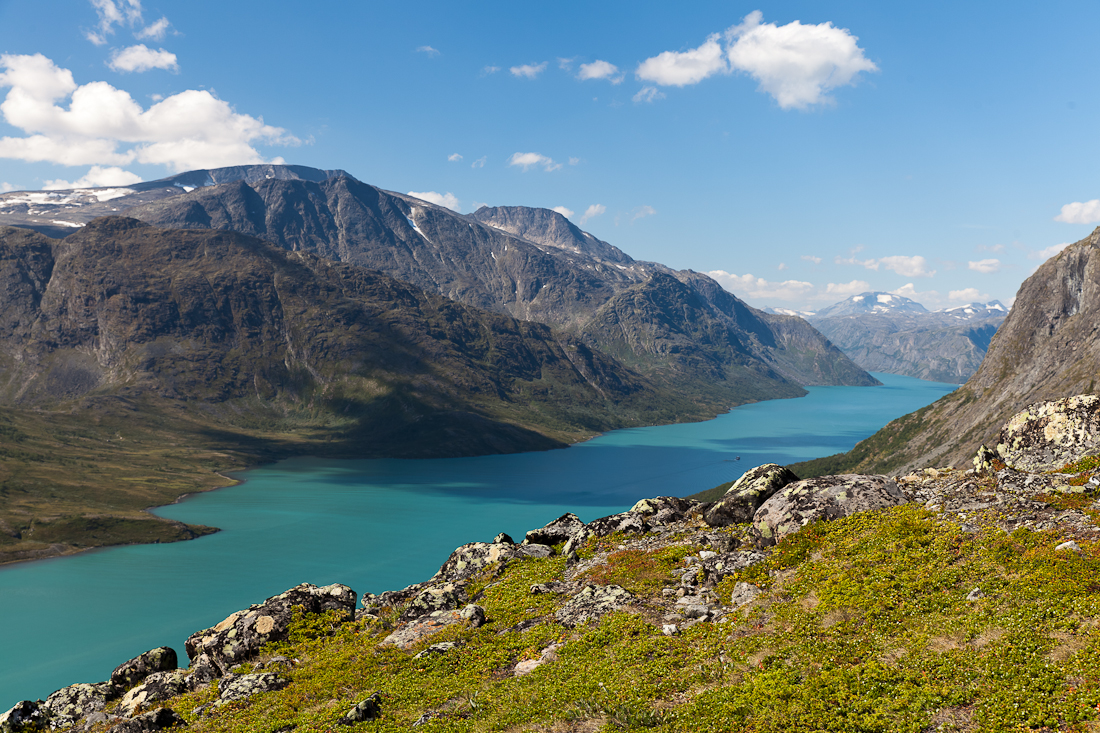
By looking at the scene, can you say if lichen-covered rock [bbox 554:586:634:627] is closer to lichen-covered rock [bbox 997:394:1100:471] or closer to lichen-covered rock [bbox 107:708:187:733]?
lichen-covered rock [bbox 107:708:187:733]

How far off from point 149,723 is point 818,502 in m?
33.0

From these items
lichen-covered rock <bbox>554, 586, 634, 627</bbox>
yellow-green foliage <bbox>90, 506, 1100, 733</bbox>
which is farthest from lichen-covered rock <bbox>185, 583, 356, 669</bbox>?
lichen-covered rock <bbox>554, 586, 634, 627</bbox>

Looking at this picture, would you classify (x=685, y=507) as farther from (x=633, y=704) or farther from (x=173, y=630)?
(x=173, y=630)

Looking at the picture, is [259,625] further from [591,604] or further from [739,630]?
[739,630]

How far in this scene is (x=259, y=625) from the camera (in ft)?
107

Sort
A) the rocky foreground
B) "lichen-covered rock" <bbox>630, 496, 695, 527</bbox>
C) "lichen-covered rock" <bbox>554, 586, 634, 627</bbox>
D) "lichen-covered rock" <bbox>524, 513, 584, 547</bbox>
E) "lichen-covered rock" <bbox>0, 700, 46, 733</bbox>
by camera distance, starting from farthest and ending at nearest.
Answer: "lichen-covered rock" <bbox>524, 513, 584, 547</bbox>
"lichen-covered rock" <bbox>630, 496, 695, 527</bbox>
"lichen-covered rock" <bbox>0, 700, 46, 733</bbox>
"lichen-covered rock" <bbox>554, 586, 634, 627</bbox>
the rocky foreground

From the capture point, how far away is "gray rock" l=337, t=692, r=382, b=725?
22797mm

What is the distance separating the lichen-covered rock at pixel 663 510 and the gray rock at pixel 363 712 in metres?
21.9

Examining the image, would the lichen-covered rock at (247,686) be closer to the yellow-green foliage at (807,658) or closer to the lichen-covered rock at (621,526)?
the yellow-green foliage at (807,658)

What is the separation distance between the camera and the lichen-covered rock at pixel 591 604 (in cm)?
2845

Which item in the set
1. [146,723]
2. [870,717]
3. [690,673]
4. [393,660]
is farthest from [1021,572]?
[146,723]

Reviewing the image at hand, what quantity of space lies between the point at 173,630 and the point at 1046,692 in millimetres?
196724

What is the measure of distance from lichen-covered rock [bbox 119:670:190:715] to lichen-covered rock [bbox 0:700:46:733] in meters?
3.83

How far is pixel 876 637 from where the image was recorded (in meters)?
21.2
